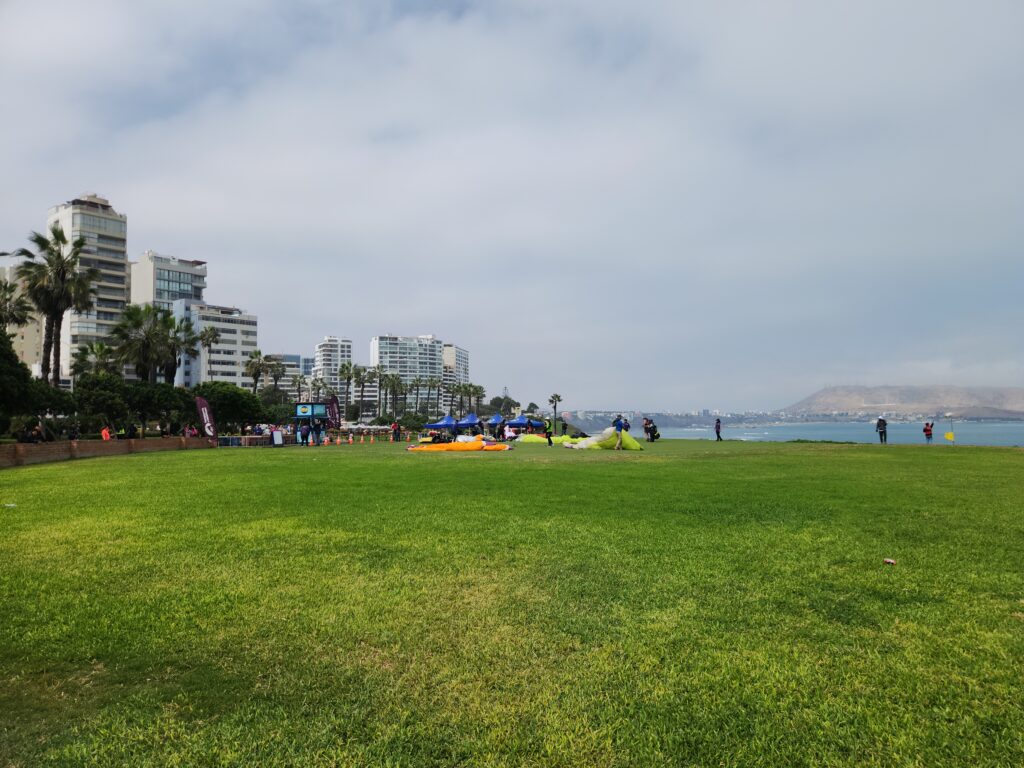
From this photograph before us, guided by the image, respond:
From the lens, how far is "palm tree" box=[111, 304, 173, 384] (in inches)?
2071

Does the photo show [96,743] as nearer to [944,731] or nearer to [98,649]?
[98,649]

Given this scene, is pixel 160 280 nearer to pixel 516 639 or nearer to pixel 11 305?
pixel 11 305

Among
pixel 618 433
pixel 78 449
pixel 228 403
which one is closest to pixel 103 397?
pixel 228 403

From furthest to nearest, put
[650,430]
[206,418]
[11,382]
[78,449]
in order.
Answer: [206,418] → [650,430] → [78,449] → [11,382]

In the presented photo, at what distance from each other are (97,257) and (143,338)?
66.3 metres

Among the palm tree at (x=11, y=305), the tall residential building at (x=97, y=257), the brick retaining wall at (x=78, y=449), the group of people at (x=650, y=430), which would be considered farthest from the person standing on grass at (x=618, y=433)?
the tall residential building at (x=97, y=257)

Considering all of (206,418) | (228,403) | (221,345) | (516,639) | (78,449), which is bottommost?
(516,639)

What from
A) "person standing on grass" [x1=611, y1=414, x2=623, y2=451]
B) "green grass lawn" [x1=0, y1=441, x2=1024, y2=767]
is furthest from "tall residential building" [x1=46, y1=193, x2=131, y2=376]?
"green grass lawn" [x1=0, y1=441, x2=1024, y2=767]

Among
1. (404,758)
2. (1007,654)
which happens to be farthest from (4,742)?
(1007,654)

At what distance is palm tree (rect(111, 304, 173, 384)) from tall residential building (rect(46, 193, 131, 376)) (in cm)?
6007

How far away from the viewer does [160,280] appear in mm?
123000

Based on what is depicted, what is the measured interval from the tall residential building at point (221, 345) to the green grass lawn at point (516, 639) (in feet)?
425

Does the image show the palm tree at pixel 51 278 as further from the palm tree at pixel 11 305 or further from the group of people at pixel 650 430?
the group of people at pixel 650 430

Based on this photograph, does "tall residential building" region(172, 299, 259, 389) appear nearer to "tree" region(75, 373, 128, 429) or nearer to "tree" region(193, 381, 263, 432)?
"tree" region(193, 381, 263, 432)
